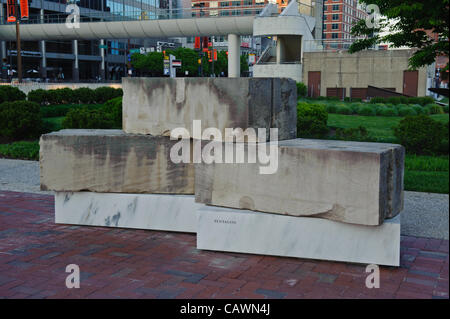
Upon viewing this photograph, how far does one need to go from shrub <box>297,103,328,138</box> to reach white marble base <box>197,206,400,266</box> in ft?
31.4

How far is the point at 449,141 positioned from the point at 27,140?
53.2 ft

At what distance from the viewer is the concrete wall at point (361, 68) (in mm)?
37844

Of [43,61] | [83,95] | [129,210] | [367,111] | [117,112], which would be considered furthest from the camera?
[43,61]

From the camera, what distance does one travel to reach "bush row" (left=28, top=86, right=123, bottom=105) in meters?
27.4

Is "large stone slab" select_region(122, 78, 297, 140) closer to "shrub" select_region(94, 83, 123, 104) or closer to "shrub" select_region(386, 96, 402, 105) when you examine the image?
"shrub" select_region(386, 96, 402, 105)

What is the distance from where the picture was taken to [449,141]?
1.89 meters

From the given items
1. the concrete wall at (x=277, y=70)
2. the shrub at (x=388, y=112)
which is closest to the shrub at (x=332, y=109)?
the shrub at (x=388, y=112)

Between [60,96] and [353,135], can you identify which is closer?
[353,135]

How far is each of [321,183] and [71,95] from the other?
86.6ft

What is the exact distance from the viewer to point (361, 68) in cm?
3894

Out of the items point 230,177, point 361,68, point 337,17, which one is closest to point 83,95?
point 361,68

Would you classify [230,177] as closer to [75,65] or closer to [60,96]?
[60,96]

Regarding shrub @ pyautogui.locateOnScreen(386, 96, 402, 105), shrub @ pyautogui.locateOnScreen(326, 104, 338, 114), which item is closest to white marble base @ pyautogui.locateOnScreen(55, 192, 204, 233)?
shrub @ pyautogui.locateOnScreen(326, 104, 338, 114)

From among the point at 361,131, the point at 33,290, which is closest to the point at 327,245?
the point at 33,290
